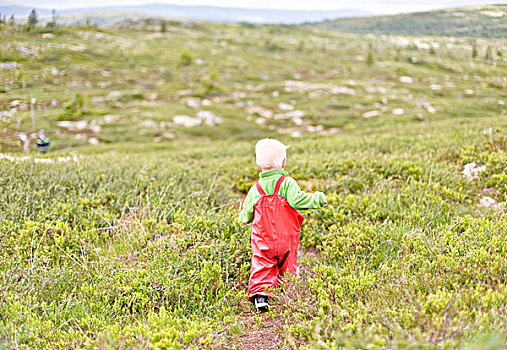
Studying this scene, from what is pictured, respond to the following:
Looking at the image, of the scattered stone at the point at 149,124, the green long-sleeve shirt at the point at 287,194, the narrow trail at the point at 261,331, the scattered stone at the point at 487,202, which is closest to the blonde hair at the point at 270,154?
the green long-sleeve shirt at the point at 287,194

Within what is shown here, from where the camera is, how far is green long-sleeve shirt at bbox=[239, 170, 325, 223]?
4668mm

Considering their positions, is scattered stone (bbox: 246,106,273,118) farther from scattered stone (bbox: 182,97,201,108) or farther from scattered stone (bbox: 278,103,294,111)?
scattered stone (bbox: 182,97,201,108)

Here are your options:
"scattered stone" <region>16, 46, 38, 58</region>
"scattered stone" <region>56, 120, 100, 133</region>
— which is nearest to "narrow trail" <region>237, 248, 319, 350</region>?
"scattered stone" <region>56, 120, 100, 133</region>

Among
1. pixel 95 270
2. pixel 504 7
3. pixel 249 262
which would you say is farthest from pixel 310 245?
pixel 504 7

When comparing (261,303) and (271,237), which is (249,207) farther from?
(261,303)

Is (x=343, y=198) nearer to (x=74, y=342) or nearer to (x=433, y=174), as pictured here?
(x=433, y=174)

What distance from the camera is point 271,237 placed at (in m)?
4.86

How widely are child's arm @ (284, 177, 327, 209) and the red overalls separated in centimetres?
12

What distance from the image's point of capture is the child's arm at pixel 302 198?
462 centimetres

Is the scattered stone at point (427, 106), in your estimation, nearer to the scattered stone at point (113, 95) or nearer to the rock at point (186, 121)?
the rock at point (186, 121)

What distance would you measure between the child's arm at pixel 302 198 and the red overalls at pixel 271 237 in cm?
12

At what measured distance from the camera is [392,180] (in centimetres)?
837

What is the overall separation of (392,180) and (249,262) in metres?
4.60

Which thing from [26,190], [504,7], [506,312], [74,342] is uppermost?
[504,7]
